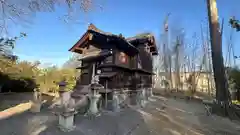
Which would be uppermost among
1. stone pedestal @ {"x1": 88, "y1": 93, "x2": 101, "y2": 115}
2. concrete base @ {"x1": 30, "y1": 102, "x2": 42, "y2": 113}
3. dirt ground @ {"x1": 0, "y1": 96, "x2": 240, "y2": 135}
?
stone pedestal @ {"x1": 88, "y1": 93, "x2": 101, "y2": 115}

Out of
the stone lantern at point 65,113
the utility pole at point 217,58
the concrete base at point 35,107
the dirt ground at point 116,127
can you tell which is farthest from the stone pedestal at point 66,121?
the utility pole at point 217,58

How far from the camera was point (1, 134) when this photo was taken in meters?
5.50

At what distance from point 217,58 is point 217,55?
19 cm

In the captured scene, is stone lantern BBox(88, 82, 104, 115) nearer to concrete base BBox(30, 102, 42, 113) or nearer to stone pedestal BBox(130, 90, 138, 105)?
concrete base BBox(30, 102, 42, 113)

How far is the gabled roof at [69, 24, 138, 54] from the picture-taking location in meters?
10.8

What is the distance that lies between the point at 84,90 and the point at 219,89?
8750 millimetres

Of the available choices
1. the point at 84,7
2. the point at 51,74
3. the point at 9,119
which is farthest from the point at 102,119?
the point at 51,74

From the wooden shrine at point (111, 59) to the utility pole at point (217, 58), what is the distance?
220 inches

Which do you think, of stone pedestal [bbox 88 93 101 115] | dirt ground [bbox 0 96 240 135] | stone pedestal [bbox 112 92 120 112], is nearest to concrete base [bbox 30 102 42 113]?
dirt ground [bbox 0 96 240 135]

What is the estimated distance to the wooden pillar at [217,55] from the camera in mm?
8797

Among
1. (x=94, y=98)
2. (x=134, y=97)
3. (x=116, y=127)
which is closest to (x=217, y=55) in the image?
(x=134, y=97)

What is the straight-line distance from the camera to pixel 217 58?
9148 mm

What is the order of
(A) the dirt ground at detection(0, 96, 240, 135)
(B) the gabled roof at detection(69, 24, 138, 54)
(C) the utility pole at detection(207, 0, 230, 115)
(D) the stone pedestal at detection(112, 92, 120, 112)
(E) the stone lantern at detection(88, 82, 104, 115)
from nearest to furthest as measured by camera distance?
(A) the dirt ground at detection(0, 96, 240, 135) → (E) the stone lantern at detection(88, 82, 104, 115) → (C) the utility pole at detection(207, 0, 230, 115) → (D) the stone pedestal at detection(112, 92, 120, 112) → (B) the gabled roof at detection(69, 24, 138, 54)

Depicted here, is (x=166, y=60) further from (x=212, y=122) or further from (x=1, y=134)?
(x=1, y=134)
